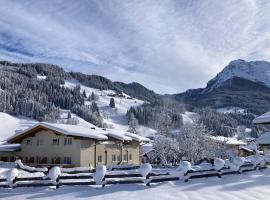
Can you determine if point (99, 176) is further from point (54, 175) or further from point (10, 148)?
point (10, 148)

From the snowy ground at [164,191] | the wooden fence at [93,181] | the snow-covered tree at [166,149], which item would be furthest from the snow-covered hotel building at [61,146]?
the snowy ground at [164,191]

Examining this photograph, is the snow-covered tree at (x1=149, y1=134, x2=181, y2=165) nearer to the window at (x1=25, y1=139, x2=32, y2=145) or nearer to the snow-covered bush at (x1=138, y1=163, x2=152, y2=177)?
the window at (x1=25, y1=139, x2=32, y2=145)

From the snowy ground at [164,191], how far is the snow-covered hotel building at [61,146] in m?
22.9

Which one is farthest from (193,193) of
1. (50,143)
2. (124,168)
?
(50,143)

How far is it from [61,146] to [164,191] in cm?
2803

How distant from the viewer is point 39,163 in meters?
47.4

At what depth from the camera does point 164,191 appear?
2053cm

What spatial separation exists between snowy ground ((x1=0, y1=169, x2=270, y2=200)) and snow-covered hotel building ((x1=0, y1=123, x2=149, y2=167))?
22922 millimetres

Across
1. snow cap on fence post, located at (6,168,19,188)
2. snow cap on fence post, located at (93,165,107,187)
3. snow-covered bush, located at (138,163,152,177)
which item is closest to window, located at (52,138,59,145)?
snow cap on fence post, located at (6,168,19,188)

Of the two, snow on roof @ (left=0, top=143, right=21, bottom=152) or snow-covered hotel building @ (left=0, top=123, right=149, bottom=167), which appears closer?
snow-covered hotel building @ (left=0, top=123, right=149, bottom=167)

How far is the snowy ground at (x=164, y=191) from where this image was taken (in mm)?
19531

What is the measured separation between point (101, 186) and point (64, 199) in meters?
2.97

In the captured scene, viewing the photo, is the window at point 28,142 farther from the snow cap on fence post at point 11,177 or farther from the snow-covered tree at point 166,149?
the snow-covered tree at point 166,149

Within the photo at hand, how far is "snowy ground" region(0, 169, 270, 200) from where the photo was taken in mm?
19531
